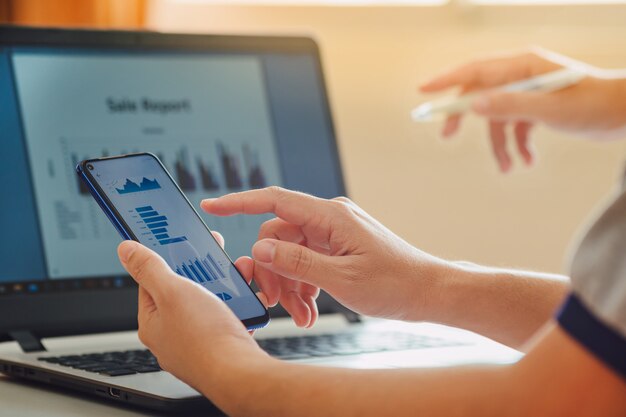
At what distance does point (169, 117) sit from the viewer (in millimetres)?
1114

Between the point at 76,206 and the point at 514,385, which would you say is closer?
→ the point at 514,385

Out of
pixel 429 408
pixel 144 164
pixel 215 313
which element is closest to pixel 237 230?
pixel 144 164

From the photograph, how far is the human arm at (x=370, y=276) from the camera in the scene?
75cm

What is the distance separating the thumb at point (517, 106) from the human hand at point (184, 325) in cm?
53

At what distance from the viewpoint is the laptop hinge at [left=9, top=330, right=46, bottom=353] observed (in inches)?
36.9

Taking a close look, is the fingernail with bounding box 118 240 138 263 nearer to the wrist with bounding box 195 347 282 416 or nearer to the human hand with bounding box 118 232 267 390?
the human hand with bounding box 118 232 267 390

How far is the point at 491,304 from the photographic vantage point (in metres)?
A: 0.83

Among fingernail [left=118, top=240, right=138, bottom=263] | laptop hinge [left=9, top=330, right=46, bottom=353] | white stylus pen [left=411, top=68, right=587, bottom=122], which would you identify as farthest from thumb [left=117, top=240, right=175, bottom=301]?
white stylus pen [left=411, top=68, right=587, bottom=122]

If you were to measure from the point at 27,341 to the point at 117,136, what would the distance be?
0.27 m

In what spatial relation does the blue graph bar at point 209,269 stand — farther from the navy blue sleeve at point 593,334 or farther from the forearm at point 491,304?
the navy blue sleeve at point 593,334

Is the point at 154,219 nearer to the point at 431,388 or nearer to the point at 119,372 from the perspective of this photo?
the point at 119,372

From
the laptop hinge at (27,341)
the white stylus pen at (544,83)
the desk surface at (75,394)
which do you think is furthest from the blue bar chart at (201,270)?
the white stylus pen at (544,83)

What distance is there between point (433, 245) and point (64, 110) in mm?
1046

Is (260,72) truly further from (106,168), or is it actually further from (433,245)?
(433,245)
